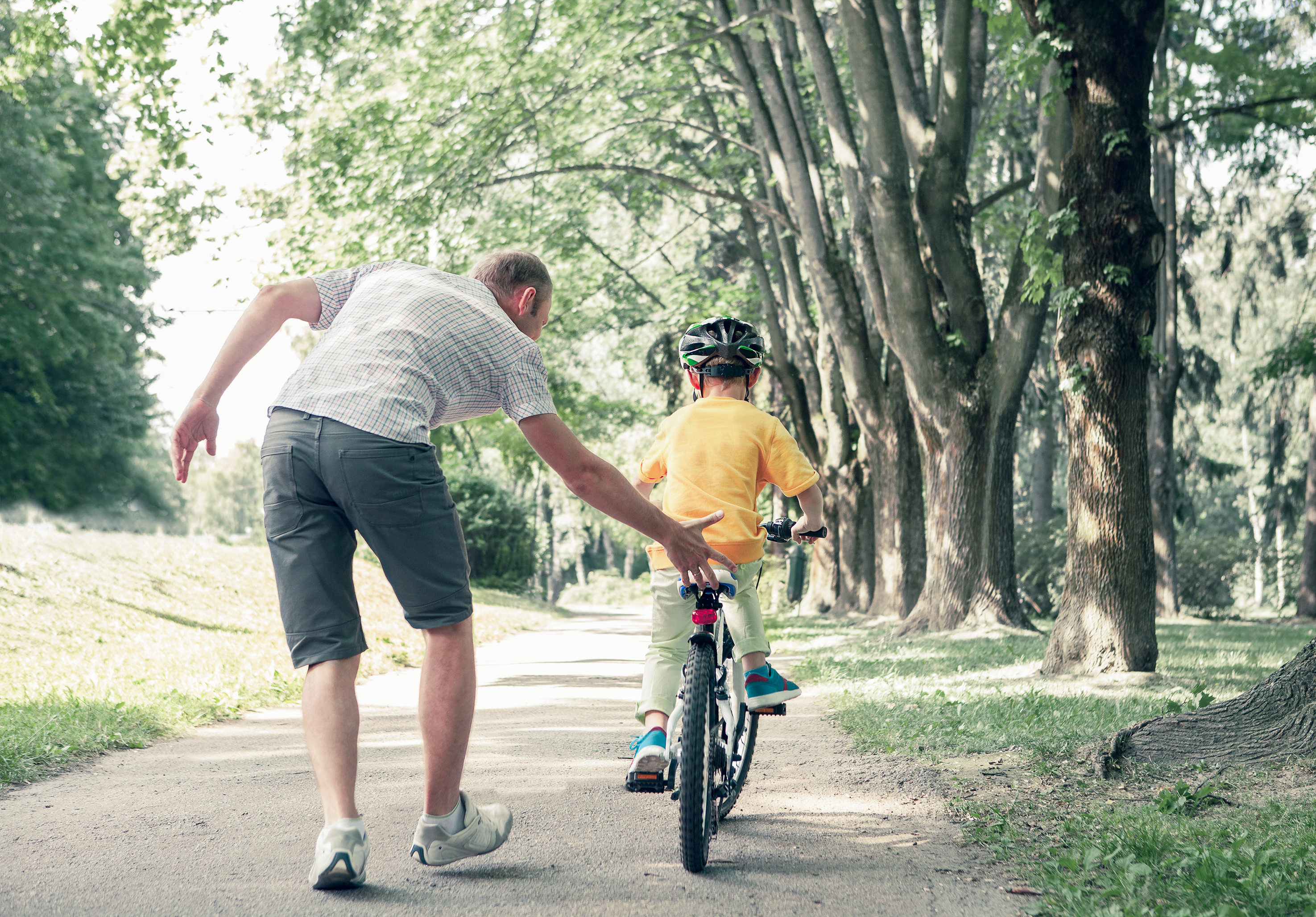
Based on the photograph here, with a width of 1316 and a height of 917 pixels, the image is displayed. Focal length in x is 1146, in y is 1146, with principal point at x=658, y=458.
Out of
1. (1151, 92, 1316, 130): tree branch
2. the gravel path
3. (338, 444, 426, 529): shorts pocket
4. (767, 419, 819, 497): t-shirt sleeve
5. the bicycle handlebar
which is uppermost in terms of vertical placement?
(1151, 92, 1316, 130): tree branch

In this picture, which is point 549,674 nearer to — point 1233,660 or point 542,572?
point 1233,660

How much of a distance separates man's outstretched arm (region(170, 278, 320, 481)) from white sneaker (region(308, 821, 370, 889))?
1.11 metres

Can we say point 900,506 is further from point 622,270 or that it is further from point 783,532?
point 783,532

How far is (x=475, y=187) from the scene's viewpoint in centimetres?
1490

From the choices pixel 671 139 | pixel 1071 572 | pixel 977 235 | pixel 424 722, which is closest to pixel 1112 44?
pixel 1071 572

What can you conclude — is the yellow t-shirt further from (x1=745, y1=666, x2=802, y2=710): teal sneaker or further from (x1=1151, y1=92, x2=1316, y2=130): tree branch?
(x1=1151, y1=92, x2=1316, y2=130): tree branch

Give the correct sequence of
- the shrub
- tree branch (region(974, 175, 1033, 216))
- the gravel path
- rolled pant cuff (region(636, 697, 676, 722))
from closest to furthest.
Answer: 1. the gravel path
2. rolled pant cuff (region(636, 697, 676, 722))
3. tree branch (region(974, 175, 1033, 216))
4. the shrub

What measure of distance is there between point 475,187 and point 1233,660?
1035 cm

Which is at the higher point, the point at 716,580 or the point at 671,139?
the point at 671,139

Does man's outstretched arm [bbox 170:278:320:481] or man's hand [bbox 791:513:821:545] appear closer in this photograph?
man's outstretched arm [bbox 170:278:320:481]

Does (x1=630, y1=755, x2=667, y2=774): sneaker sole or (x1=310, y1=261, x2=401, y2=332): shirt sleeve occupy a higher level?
(x1=310, y1=261, x2=401, y2=332): shirt sleeve

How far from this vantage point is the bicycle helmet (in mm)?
4359

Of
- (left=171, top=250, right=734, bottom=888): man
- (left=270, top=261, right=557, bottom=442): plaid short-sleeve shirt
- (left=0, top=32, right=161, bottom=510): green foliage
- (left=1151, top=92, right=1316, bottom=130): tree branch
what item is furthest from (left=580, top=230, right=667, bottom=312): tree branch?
(left=171, top=250, right=734, bottom=888): man

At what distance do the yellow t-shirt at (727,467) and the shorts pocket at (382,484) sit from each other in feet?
3.75
